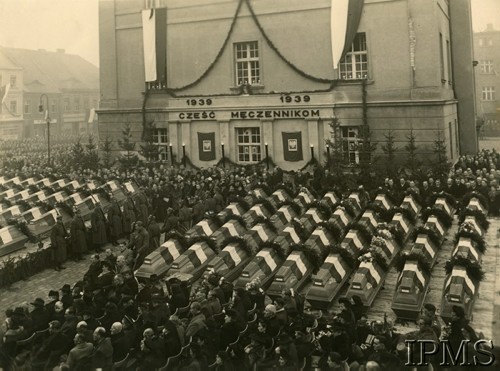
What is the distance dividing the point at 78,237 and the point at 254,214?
5.35m

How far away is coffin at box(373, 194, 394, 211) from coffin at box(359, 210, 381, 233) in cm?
100

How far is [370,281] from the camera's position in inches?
451

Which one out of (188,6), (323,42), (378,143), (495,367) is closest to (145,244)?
(495,367)

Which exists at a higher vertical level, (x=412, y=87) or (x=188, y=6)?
(x=188, y=6)

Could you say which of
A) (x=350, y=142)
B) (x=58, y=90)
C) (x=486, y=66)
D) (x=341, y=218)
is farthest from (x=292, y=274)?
(x=58, y=90)

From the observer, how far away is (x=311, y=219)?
15.7 metres

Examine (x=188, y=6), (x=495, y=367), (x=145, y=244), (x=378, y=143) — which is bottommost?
(x=495, y=367)

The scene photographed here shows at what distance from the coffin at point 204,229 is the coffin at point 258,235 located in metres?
1.21

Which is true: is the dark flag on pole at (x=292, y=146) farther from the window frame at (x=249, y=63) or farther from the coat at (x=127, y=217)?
the coat at (x=127, y=217)

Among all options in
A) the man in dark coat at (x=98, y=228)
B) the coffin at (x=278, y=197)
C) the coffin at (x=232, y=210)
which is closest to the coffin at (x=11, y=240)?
the man in dark coat at (x=98, y=228)

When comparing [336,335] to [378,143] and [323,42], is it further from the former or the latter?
[323,42]

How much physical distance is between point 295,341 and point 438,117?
57.3 feet

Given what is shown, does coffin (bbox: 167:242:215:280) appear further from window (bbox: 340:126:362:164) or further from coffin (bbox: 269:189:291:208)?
window (bbox: 340:126:362:164)

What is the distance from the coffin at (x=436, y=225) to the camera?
14466 millimetres
